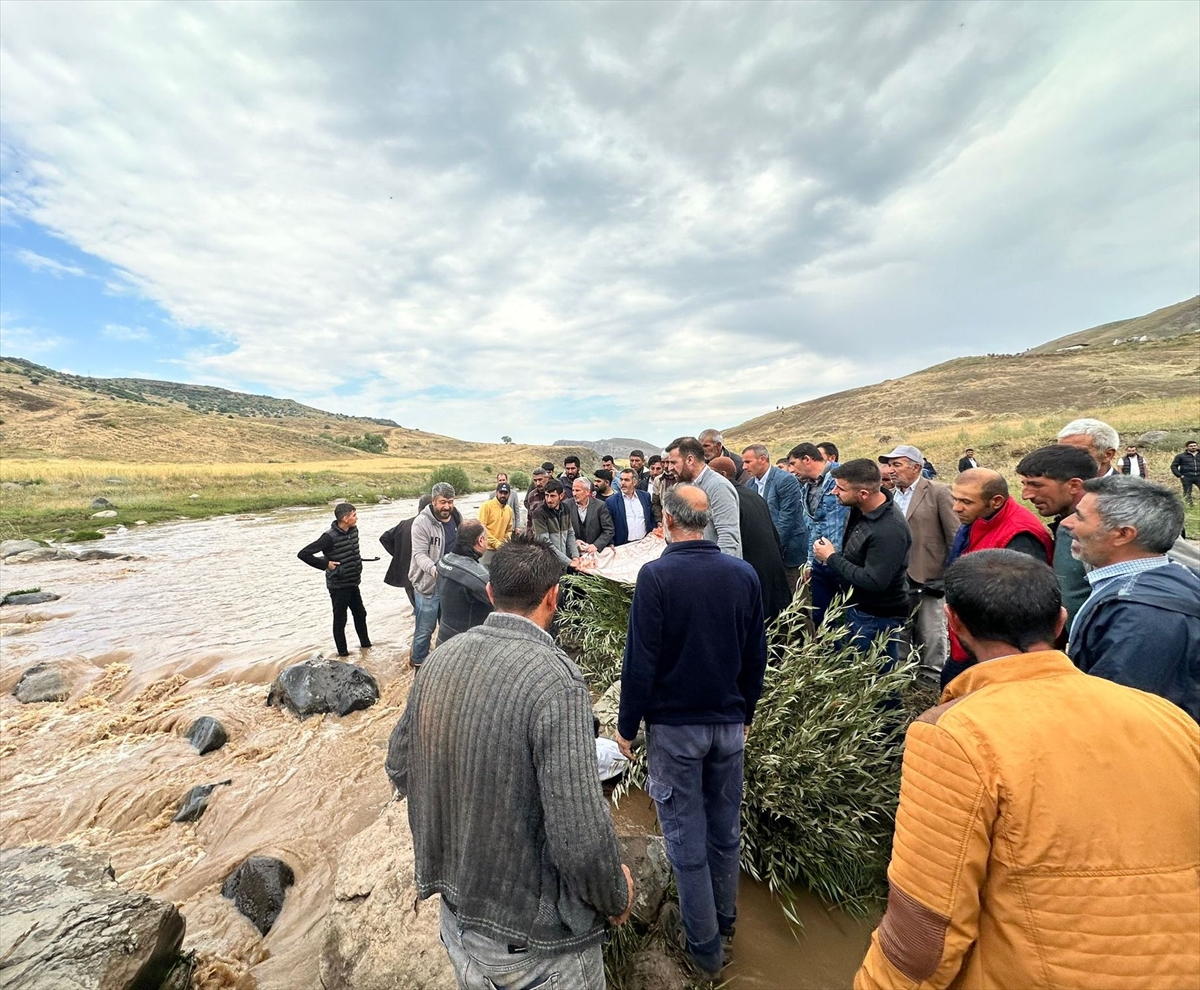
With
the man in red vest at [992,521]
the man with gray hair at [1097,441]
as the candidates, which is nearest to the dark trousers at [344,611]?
the man in red vest at [992,521]

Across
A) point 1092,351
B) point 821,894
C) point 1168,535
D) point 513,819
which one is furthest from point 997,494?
point 1092,351

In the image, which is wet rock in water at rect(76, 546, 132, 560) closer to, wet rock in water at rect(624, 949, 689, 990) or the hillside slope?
wet rock in water at rect(624, 949, 689, 990)

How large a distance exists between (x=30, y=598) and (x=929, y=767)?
17212 millimetres

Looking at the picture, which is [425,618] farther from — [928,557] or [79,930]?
[928,557]

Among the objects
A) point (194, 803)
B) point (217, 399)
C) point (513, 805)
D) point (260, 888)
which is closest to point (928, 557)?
point (513, 805)

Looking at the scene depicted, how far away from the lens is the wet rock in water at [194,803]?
4988 mm

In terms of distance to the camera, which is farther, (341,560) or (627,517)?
(341,560)

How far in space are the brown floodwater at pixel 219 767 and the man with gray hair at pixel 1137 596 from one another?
194cm

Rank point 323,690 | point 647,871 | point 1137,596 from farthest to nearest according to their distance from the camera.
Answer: point 323,690
point 647,871
point 1137,596

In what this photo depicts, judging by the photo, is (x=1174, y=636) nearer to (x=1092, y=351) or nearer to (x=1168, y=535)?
(x=1168, y=535)

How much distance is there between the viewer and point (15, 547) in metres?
17.1

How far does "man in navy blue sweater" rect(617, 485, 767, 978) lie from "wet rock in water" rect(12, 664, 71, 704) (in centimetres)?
915

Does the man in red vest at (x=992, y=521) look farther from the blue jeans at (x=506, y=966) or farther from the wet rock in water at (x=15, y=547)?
the wet rock in water at (x=15, y=547)

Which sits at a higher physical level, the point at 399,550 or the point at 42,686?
the point at 399,550
